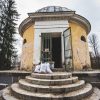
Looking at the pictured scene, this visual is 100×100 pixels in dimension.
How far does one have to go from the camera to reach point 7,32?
67.7 feet

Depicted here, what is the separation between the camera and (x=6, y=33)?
20391 millimetres

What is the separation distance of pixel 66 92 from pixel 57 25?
20.1 ft

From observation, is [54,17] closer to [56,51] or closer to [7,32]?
[56,51]

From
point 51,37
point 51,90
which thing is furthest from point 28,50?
point 51,90

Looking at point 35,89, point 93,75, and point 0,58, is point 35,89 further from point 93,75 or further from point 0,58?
point 0,58

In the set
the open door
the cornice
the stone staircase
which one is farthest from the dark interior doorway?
the stone staircase

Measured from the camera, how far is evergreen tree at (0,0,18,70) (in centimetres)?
1931

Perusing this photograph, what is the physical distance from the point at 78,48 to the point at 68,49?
144 centimetres

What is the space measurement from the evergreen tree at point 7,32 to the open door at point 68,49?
10926mm

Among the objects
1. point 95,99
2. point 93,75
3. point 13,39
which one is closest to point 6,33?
point 13,39

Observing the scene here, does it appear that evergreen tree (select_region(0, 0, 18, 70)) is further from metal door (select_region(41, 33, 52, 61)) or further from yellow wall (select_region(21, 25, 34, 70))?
metal door (select_region(41, 33, 52, 61))

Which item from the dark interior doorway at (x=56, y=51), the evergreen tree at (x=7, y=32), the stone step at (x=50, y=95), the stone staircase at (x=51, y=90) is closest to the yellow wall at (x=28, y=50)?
the dark interior doorway at (x=56, y=51)

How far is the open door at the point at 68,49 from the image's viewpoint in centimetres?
971

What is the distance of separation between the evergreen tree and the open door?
1093cm
